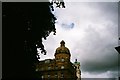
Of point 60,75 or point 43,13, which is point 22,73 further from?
point 60,75

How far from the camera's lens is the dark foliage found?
1552 cm

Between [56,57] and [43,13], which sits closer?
[43,13]

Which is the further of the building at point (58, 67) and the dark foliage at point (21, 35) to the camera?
the building at point (58, 67)

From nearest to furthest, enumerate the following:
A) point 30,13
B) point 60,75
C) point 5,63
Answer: point 5,63 < point 30,13 < point 60,75

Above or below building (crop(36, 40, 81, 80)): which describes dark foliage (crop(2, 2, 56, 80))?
below

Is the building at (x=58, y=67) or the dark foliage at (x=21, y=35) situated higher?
the building at (x=58, y=67)

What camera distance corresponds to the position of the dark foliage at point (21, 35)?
15.5m

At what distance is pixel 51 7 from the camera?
1847cm

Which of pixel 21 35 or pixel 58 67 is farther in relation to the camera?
pixel 58 67

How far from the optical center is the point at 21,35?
53.1ft

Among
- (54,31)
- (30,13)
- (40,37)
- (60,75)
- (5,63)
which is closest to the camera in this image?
(5,63)

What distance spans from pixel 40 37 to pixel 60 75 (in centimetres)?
6957

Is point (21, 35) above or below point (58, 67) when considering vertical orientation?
below

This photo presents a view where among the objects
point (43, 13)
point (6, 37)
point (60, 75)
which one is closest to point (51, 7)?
point (43, 13)
